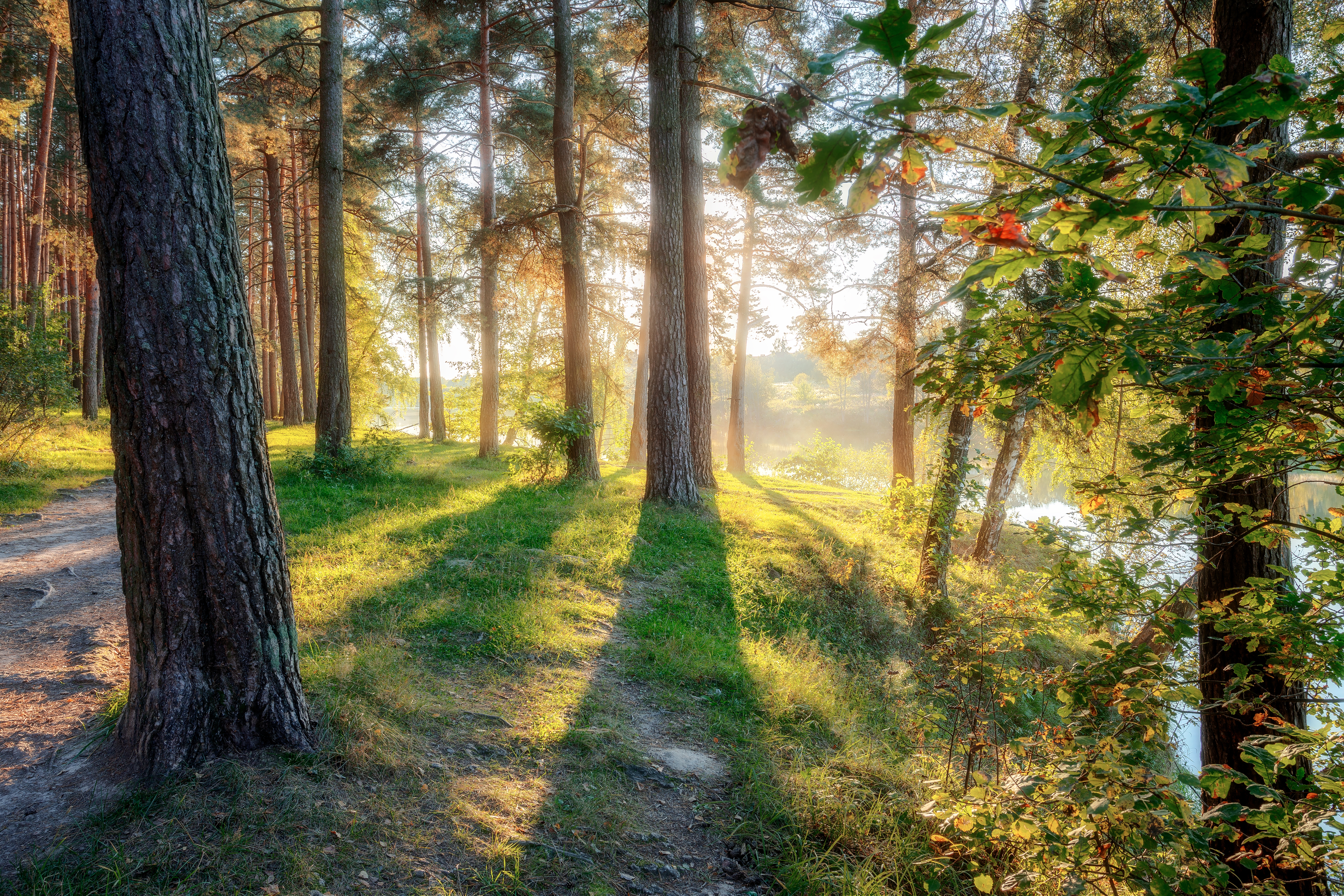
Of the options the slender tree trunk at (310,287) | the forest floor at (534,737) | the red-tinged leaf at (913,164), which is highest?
the slender tree trunk at (310,287)

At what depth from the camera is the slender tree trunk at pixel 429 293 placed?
41.3ft

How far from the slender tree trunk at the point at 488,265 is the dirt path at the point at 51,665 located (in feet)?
21.9

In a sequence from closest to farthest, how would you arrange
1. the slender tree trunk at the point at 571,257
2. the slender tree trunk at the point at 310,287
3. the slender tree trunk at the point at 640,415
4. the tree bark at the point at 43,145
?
the slender tree trunk at the point at 571,257
the tree bark at the point at 43,145
the slender tree trunk at the point at 640,415
the slender tree trunk at the point at 310,287

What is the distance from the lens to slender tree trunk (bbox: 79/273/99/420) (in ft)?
41.5

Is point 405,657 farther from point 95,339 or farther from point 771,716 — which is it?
point 95,339

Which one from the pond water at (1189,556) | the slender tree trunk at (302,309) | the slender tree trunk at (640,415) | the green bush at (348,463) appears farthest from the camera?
the slender tree trunk at (302,309)

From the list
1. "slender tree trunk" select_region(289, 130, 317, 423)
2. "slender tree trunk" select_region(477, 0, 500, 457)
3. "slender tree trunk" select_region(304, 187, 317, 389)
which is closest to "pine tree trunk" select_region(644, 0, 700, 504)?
"slender tree trunk" select_region(477, 0, 500, 457)

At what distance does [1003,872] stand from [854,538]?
21.1 feet

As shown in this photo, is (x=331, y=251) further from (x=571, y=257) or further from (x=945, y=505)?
(x=945, y=505)

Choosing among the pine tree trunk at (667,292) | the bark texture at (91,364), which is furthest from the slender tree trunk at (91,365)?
the pine tree trunk at (667,292)

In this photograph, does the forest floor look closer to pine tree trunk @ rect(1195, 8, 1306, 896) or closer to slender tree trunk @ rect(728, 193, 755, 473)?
pine tree trunk @ rect(1195, 8, 1306, 896)

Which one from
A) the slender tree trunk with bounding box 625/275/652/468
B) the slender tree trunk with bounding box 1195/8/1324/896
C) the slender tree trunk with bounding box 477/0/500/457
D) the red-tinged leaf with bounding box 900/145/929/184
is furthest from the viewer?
the slender tree trunk with bounding box 625/275/652/468

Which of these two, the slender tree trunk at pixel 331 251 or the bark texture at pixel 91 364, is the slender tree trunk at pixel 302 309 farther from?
the slender tree trunk at pixel 331 251

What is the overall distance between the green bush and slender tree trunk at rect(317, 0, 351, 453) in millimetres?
208
